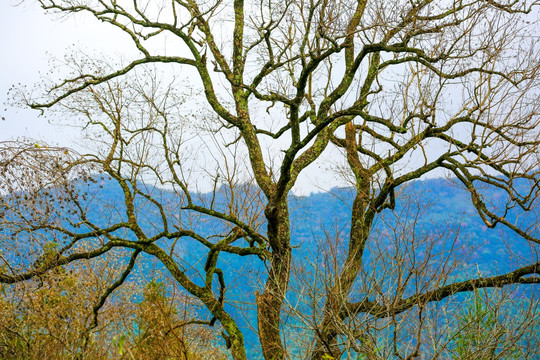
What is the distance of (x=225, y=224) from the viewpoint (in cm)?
816

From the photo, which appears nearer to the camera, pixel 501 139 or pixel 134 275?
pixel 501 139

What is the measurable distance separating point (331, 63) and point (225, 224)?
293 centimetres

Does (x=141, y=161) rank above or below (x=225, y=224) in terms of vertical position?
above

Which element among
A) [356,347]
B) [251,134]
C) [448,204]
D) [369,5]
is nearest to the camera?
[356,347]

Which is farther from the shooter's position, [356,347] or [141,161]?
[141,161]

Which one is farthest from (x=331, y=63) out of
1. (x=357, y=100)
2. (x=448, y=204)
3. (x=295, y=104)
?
(x=448, y=204)

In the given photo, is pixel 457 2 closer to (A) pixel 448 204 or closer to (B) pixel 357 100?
(B) pixel 357 100

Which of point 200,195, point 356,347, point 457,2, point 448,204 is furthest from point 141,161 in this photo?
point 448,204

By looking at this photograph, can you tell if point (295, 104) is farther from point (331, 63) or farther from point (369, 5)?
point (331, 63)

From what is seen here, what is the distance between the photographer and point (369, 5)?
695 cm

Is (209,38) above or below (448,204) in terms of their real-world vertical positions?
below

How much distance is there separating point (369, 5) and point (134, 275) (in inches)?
293

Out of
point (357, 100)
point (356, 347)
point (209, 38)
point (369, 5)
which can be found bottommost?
point (356, 347)

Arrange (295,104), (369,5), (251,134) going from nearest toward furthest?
(295,104) < (369,5) < (251,134)
